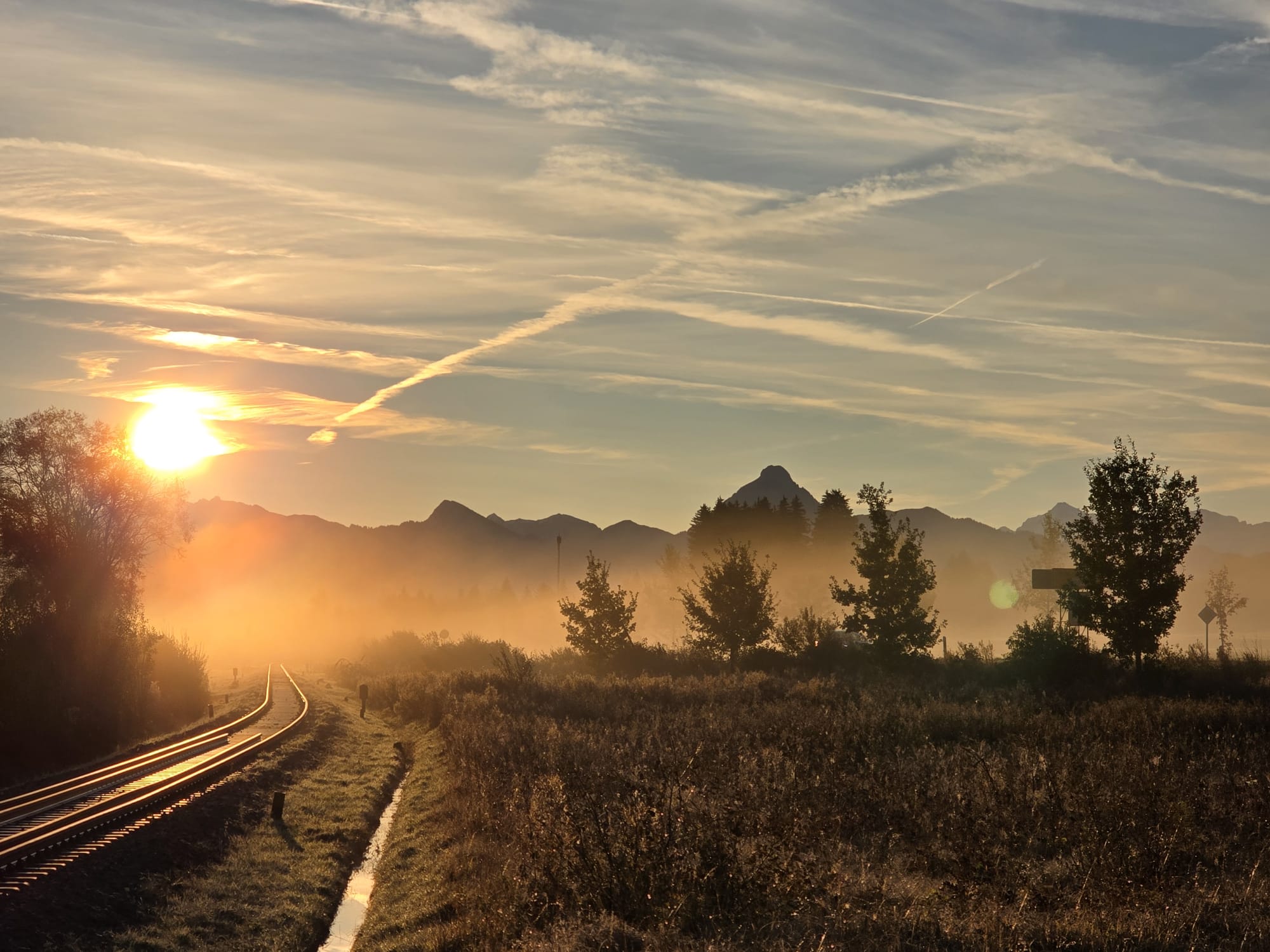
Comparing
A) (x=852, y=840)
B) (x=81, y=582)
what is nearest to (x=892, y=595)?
(x=852, y=840)

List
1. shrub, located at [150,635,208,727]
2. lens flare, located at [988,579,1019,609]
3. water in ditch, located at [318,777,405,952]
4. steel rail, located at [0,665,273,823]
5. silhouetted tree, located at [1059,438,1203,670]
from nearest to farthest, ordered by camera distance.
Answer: water in ditch, located at [318,777,405,952] < steel rail, located at [0,665,273,823] < silhouetted tree, located at [1059,438,1203,670] < shrub, located at [150,635,208,727] < lens flare, located at [988,579,1019,609]

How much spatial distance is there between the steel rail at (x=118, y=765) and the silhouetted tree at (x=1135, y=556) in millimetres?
34106

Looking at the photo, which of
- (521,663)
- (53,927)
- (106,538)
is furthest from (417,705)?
(53,927)

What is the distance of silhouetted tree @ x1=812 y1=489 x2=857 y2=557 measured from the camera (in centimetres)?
10050

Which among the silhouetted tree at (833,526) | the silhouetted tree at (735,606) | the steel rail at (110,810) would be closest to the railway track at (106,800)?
the steel rail at (110,810)

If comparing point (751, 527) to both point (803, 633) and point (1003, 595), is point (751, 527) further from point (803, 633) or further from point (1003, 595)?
point (1003, 595)

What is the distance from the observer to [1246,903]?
36.9 feet

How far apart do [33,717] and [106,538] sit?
13.4 m

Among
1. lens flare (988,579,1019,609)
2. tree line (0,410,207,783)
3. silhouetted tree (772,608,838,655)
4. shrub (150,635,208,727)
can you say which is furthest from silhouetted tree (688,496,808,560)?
tree line (0,410,207,783)

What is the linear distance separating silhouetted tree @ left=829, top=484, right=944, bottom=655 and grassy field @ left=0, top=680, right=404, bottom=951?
24670 mm

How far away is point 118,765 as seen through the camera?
31734 millimetres

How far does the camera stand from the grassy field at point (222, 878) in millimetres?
15312

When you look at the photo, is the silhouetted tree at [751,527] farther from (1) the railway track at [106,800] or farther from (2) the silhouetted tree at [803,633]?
(1) the railway track at [106,800]

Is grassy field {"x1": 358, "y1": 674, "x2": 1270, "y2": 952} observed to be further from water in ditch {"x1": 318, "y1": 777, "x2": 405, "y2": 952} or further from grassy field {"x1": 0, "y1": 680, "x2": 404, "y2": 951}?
grassy field {"x1": 0, "y1": 680, "x2": 404, "y2": 951}
